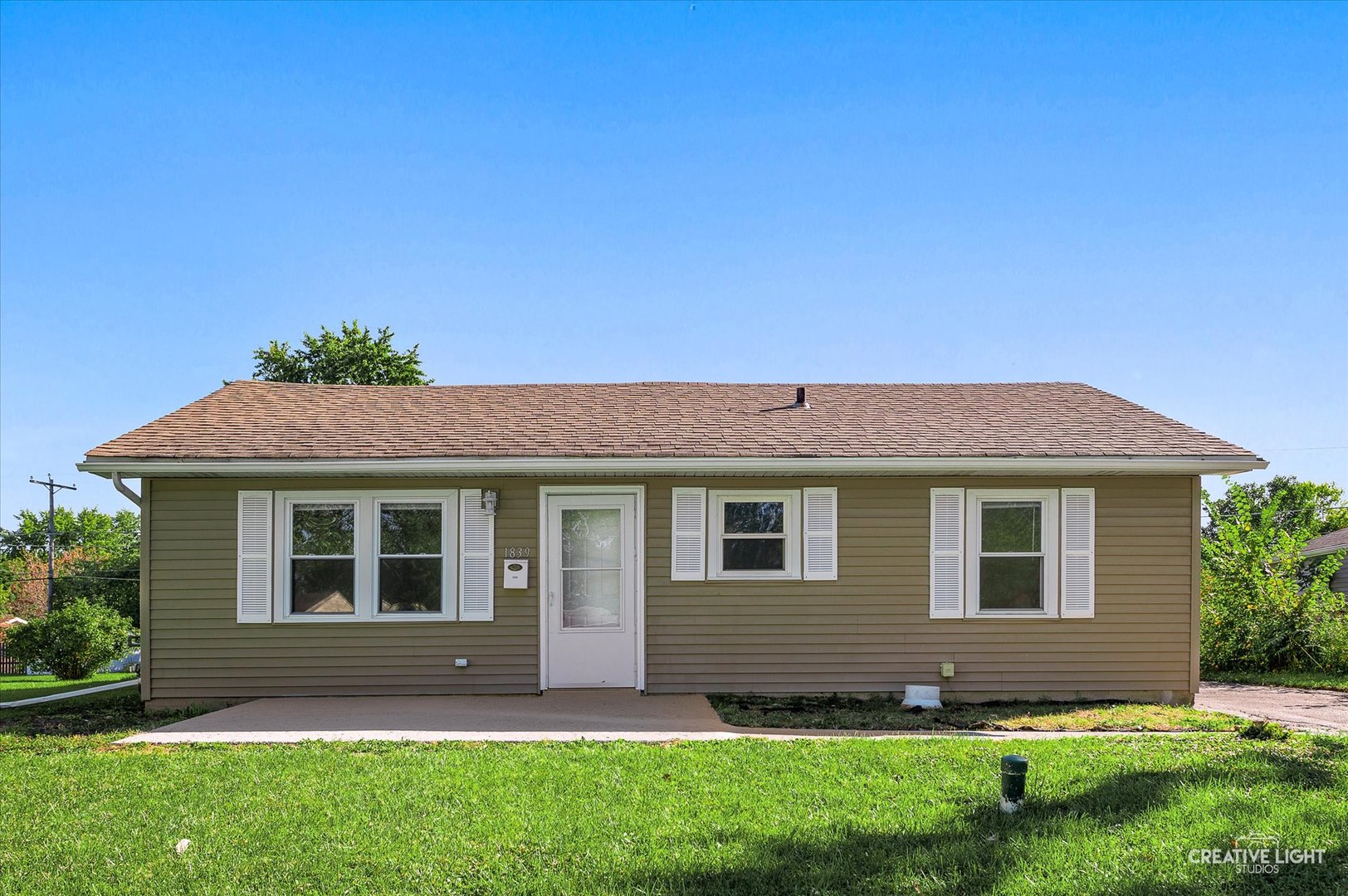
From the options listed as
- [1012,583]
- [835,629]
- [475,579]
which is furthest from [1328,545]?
[475,579]

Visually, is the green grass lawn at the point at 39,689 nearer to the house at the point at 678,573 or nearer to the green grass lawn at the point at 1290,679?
the house at the point at 678,573

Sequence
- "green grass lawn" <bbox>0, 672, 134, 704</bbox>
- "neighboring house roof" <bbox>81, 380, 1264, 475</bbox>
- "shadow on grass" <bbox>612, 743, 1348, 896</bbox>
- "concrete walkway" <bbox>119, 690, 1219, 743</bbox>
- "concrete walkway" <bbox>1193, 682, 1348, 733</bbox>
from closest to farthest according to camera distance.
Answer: "shadow on grass" <bbox>612, 743, 1348, 896</bbox>
"concrete walkway" <bbox>119, 690, 1219, 743</bbox>
"concrete walkway" <bbox>1193, 682, 1348, 733</bbox>
"neighboring house roof" <bbox>81, 380, 1264, 475</bbox>
"green grass lawn" <bbox>0, 672, 134, 704</bbox>

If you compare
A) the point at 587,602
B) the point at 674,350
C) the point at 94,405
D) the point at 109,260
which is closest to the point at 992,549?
the point at 587,602

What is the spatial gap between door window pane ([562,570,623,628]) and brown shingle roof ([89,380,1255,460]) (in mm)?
1381

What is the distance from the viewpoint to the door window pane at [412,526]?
9.42m

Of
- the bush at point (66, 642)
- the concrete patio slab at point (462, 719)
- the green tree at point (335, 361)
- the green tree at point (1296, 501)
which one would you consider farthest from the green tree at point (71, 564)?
the green tree at point (1296, 501)

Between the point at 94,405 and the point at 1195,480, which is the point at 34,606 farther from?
the point at 1195,480

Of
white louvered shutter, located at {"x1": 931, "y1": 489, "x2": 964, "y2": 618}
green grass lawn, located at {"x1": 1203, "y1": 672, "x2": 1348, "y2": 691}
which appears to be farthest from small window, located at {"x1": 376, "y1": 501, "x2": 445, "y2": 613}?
green grass lawn, located at {"x1": 1203, "y1": 672, "x2": 1348, "y2": 691}

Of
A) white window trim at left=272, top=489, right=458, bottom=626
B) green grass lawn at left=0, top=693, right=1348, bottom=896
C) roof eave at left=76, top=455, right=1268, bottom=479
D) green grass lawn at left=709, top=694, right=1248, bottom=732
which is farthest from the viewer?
white window trim at left=272, top=489, right=458, bottom=626

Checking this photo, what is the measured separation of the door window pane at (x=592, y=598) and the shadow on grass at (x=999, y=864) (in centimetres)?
514

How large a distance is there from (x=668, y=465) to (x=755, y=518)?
3.78 ft

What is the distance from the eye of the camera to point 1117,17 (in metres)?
10.6

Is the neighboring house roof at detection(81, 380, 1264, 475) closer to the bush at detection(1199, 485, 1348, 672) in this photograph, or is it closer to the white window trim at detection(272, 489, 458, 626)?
the white window trim at detection(272, 489, 458, 626)

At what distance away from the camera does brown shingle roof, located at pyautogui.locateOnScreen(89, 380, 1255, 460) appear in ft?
30.1
